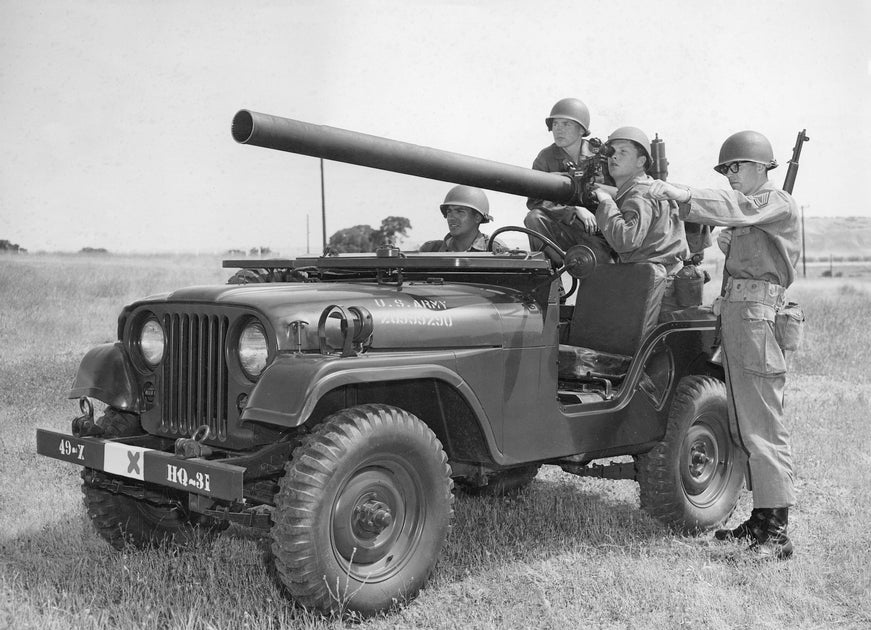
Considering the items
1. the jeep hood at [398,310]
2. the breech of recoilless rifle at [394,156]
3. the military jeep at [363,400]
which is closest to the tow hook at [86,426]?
the military jeep at [363,400]

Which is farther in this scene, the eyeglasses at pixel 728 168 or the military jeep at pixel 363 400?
the eyeglasses at pixel 728 168

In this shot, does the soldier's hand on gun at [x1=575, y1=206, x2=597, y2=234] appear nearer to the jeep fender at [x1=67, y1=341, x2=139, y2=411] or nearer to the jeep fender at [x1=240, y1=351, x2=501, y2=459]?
the jeep fender at [x1=240, y1=351, x2=501, y2=459]

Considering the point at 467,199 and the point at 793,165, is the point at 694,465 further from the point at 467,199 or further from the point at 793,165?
the point at 467,199

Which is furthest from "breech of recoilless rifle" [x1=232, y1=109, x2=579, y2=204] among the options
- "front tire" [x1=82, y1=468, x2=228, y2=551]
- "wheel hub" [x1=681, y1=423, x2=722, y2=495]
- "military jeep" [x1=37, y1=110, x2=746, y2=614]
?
"front tire" [x1=82, y1=468, x2=228, y2=551]

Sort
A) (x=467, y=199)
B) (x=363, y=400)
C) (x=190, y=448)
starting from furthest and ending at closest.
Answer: (x=467, y=199) < (x=363, y=400) < (x=190, y=448)

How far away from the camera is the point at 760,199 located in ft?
15.9

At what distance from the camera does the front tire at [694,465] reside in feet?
17.3

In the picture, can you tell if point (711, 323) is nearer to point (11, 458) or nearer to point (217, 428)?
point (217, 428)

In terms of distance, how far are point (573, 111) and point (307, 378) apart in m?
3.59

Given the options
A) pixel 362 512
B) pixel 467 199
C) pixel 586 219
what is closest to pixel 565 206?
pixel 586 219

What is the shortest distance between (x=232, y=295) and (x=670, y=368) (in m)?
Answer: 2.57

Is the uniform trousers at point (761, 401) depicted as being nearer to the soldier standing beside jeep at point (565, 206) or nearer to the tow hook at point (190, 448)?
the soldier standing beside jeep at point (565, 206)

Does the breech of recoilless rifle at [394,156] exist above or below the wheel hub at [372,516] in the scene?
above

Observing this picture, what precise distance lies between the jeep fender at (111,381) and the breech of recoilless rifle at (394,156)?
1240 millimetres
